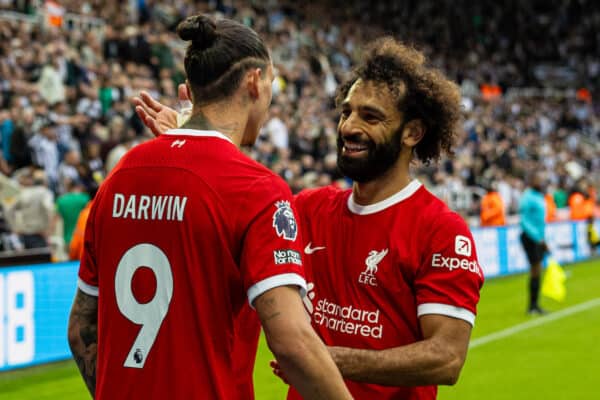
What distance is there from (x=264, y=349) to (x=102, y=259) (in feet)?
27.0

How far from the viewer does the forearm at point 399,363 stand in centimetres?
277

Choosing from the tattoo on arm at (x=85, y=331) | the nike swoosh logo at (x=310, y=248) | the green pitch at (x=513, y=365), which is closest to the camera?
the tattoo on arm at (x=85, y=331)

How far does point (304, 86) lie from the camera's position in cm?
2152

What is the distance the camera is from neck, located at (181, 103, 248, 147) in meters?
2.43

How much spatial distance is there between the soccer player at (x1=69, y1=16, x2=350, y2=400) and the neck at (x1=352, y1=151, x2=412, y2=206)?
2.72 ft

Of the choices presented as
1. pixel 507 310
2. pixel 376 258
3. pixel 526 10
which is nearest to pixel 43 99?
pixel 507 310

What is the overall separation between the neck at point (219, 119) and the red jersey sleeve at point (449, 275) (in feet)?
2.87

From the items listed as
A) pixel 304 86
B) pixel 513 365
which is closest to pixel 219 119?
pixel 513 365

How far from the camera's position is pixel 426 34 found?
3750cm

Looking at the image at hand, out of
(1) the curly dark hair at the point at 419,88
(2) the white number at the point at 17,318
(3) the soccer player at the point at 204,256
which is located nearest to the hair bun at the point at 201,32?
(3) the soccer player at the point at 204,256

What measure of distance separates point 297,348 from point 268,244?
28 centimetres

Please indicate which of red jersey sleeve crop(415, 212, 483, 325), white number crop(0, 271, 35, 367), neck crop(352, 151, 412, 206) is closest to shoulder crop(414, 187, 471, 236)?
red jersey sleeve crop(415, 212, 483, 325)

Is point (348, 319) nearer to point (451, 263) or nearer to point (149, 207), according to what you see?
point (451, 263)

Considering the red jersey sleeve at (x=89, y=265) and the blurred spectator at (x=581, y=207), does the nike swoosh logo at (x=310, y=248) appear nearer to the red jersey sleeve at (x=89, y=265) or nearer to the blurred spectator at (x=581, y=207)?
the red jersey sleeve at (x=89, y=265)
